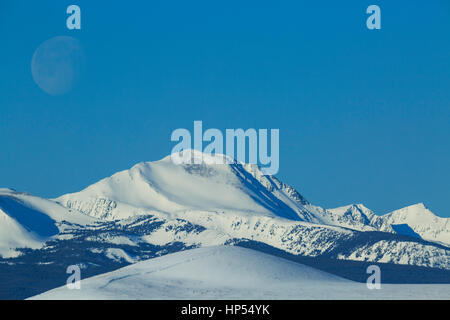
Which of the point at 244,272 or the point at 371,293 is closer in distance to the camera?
the point at 371,293

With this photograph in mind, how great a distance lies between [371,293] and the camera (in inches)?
6831

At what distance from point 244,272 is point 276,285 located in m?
11.7

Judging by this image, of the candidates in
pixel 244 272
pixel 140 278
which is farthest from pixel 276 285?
pixel 140 278

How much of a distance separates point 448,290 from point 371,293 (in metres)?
14.8
